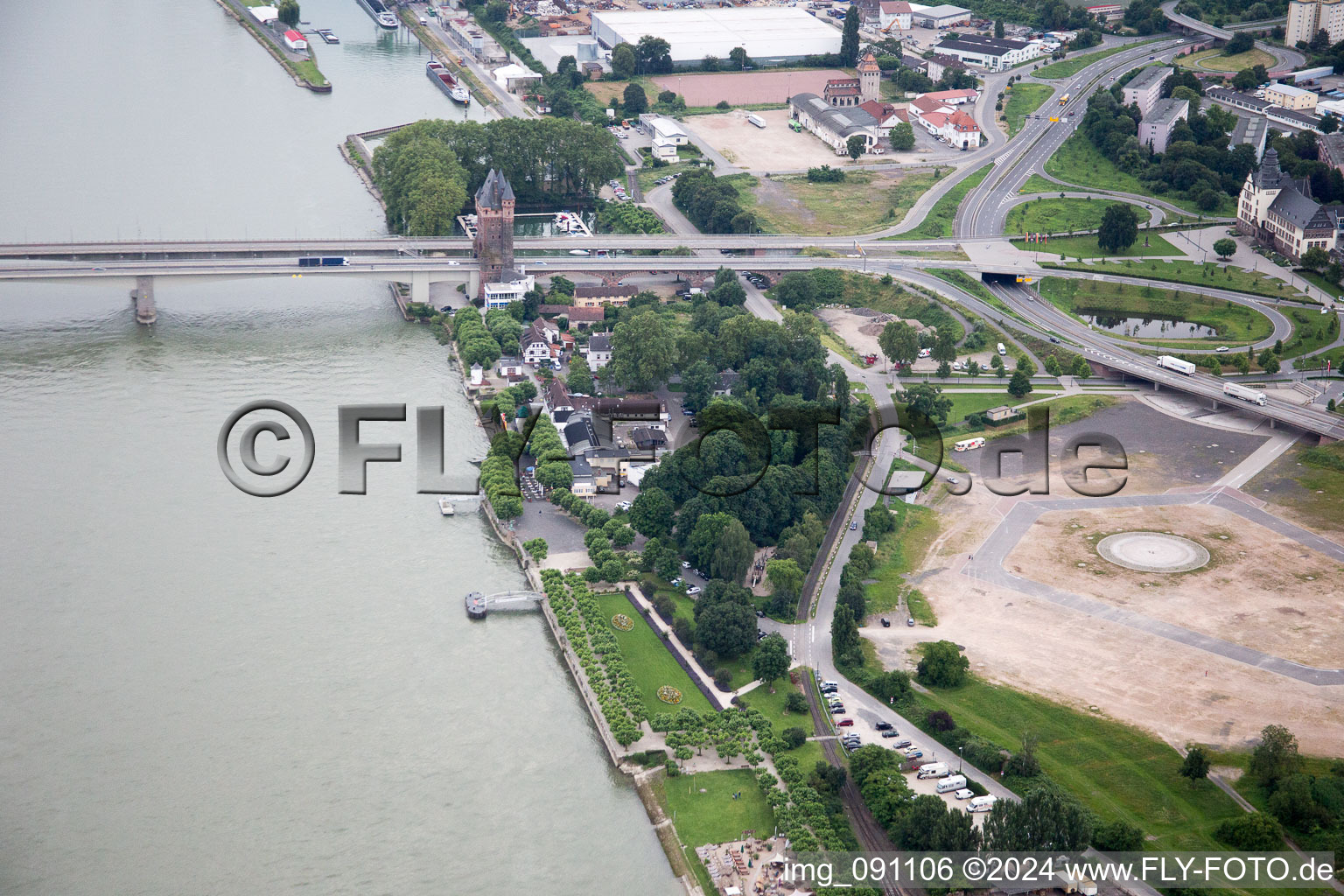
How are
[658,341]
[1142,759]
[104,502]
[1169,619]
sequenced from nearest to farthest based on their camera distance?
[1142,759]
[1169,619]
[104,502]
[658,341]

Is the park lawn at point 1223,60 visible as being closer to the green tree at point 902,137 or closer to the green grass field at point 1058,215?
the green tree at point 902,137

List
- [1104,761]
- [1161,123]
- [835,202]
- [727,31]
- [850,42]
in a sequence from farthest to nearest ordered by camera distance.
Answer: [727,31]
[850,42]
[1161,123]
[835,202]
[1104,761]

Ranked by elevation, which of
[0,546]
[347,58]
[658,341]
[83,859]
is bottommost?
[83,859]

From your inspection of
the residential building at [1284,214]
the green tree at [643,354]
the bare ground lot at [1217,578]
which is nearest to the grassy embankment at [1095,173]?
the residential building at [1284,214]

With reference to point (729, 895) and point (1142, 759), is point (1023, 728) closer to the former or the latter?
point (1142, 759)

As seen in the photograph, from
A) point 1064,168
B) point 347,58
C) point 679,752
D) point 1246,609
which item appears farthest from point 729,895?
point 347,58

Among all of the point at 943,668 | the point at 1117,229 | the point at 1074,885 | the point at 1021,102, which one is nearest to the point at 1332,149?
the point at 1117,229

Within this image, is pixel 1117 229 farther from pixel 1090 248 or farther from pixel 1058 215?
pixel 1058 215

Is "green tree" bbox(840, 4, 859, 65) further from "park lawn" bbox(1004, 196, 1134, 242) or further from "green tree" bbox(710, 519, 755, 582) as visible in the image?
"green tree" bbox(710, 519, 755, 582)
